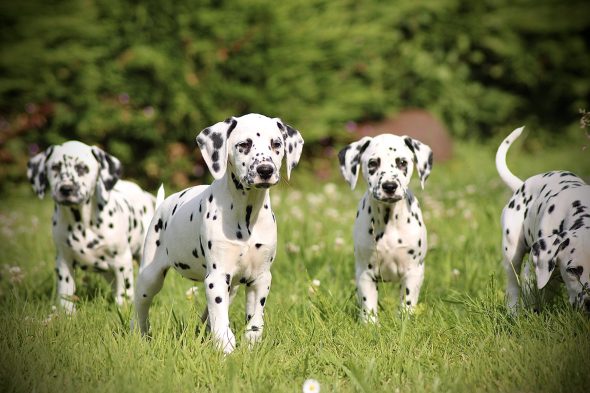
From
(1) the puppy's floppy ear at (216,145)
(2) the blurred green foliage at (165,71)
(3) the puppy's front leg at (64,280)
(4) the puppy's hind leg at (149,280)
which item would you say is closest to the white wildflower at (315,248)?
(4) the puppy's hind leg at (149,280)

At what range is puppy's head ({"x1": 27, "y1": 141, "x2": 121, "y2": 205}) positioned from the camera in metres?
5.56

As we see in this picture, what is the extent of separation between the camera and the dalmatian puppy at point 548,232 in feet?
13.9

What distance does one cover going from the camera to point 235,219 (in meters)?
4.48

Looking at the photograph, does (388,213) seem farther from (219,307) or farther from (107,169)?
(107,169)

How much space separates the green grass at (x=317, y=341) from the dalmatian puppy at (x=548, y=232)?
0.70 ft

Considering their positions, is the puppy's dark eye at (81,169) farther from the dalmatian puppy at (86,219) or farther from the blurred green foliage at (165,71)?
the blurred green foliage at (165,71)

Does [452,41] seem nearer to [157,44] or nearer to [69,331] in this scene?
[157,44]

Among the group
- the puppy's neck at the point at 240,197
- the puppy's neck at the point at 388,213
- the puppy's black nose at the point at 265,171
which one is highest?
the puppy's black nose at the point at 265,171

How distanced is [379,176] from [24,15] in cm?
870

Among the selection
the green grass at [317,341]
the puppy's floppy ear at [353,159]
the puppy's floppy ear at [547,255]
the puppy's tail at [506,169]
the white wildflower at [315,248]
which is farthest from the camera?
the white wildflower at [315,248]

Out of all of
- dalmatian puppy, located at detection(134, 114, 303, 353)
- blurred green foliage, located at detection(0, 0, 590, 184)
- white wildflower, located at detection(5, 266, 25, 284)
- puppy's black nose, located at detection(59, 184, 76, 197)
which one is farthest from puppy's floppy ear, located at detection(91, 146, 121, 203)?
blurred green foliage, located at detection(0, 0, 590, 184)

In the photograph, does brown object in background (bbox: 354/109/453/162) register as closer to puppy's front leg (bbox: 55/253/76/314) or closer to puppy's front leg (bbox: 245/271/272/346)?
puppy's front leg (bbox: 55/253/76/314)

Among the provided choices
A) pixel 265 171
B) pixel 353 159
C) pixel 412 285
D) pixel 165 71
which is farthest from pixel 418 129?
pixel 265 171

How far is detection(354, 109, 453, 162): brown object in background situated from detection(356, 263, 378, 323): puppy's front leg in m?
7.70
